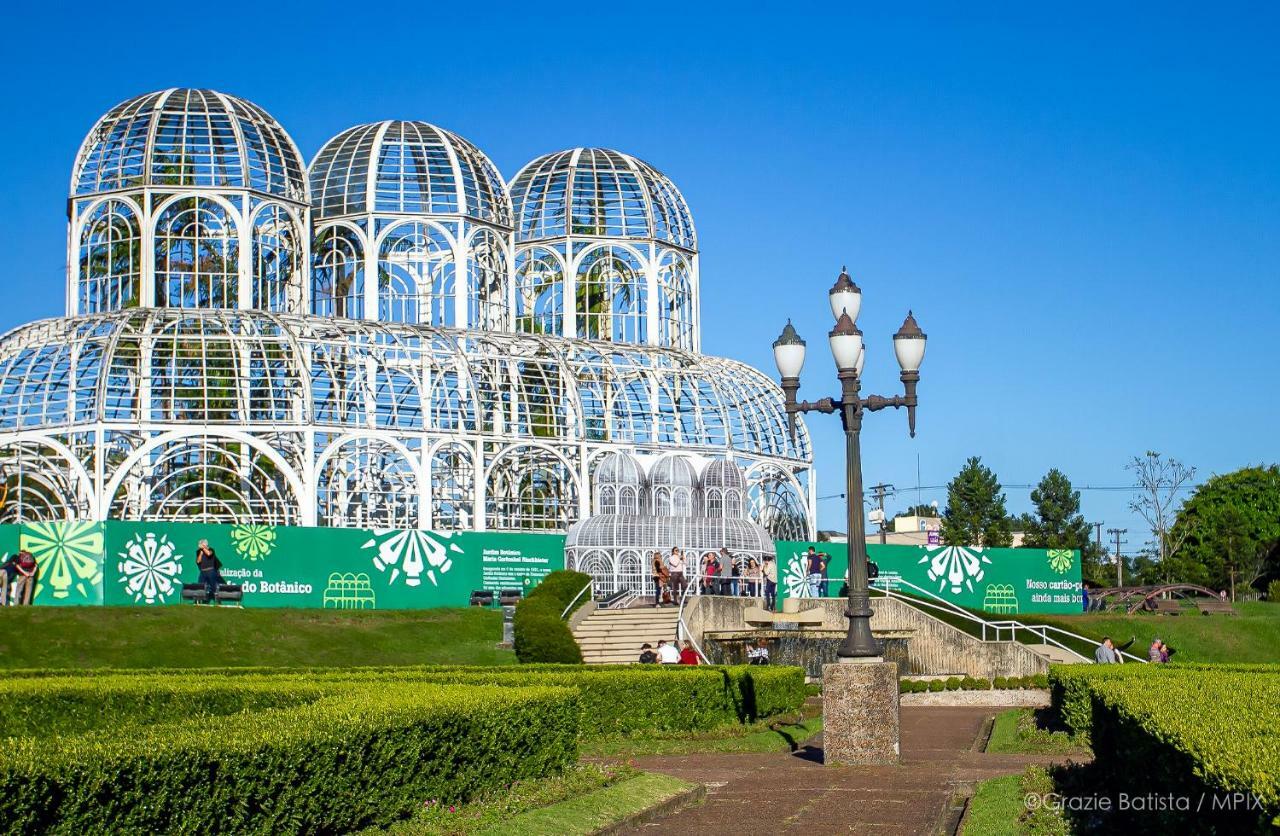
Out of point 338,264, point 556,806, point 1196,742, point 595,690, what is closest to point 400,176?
point 338,264

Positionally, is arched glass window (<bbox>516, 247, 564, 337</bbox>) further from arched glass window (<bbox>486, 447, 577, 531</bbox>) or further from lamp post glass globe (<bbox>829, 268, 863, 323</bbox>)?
lamp post glass globe (<bbox>829, 268, 863, 323</bbox>)

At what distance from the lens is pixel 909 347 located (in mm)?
19734

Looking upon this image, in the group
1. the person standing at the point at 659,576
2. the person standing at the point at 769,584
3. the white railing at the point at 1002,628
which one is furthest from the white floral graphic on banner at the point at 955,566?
the person standing at the point at 659,576

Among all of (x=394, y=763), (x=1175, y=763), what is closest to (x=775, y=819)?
(x=394, y=763)

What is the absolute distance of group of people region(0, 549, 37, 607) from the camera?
1361 inches

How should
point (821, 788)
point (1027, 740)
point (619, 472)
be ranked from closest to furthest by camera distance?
1. point (821, 788)
2. point (1027, 740)
3. point (619, 472)

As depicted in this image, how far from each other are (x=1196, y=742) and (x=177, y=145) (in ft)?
135

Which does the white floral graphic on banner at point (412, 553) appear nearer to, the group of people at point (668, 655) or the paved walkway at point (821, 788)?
the group of people at point (668, 655)

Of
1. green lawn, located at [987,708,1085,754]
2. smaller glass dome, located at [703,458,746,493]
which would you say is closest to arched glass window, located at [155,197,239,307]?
smaller glass dome, located at [703,458,746,493]

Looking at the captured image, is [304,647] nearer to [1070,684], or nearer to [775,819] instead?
[1070,684]

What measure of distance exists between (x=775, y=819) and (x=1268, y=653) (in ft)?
107

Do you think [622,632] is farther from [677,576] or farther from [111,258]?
[111,258]

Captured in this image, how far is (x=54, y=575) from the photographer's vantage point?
3534cm

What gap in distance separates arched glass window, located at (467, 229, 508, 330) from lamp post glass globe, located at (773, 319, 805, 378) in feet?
105
